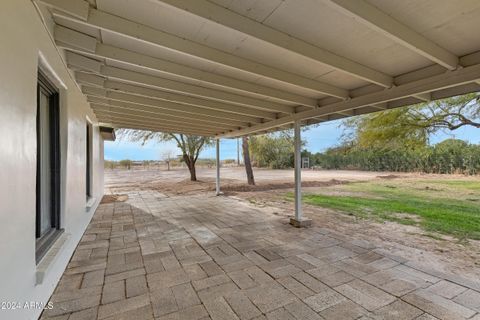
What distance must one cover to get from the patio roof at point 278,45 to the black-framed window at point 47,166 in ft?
1.52

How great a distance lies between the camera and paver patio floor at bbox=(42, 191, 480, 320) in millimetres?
1843

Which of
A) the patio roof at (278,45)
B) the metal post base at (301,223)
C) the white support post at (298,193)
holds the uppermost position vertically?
the patio roof at (278,45)

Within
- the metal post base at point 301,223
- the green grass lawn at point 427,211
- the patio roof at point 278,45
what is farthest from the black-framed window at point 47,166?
the green grass lawn at point 427,211

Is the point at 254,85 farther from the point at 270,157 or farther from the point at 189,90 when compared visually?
the point at 270,157

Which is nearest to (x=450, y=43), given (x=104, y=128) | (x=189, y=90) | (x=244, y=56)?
(x=244, y=56)

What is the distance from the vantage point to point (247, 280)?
2311mm

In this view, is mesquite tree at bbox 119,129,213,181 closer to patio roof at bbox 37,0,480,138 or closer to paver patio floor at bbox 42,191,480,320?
paver patio floor at bbox 42,191,480,320

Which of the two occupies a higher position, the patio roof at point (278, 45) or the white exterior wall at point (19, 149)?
the patio roof at point (278, 45)

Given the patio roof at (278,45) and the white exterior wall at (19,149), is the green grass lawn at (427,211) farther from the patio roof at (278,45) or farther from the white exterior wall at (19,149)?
the white exterior wall at (19,149)

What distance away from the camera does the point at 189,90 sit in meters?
3.05

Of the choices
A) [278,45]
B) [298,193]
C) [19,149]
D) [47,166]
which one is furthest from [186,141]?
[19,149]

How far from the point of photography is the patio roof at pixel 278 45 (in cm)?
158

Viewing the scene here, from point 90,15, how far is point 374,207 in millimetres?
6316

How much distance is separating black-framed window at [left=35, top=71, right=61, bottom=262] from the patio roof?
18.2 inches
